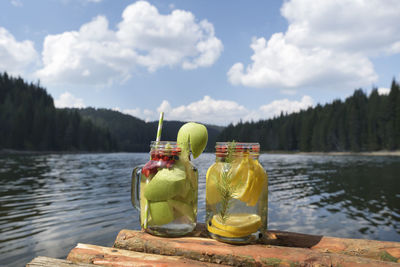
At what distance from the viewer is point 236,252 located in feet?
6.15

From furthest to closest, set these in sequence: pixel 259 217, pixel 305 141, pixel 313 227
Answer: pixel 305 141, pixel 313 227, pixel 259 217

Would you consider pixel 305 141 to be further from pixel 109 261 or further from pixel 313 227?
pixel 109 261

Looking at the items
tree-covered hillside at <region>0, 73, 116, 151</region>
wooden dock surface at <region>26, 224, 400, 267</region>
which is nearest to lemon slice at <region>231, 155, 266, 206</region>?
wooden dock surface at <region>26, 224, 400, 267</region>

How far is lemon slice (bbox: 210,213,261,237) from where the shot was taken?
2.00 metres

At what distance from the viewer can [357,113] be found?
104 metres

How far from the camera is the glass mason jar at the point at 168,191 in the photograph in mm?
2102

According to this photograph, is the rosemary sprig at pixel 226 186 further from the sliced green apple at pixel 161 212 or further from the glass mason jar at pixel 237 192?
the sliced green apple at pixel 161 212

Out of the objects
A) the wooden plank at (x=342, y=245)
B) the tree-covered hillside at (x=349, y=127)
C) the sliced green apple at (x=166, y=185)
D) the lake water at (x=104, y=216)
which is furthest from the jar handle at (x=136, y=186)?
the tree-covered hillside at (x=349, y=127)

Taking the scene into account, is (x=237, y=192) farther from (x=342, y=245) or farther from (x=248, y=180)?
(x=342, y=245)

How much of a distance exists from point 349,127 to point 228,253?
4551 inches

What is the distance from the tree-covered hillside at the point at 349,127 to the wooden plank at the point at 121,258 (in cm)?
8610

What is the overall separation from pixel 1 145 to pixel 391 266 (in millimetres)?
126805

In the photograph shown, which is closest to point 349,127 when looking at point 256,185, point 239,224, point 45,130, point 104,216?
point 104,216

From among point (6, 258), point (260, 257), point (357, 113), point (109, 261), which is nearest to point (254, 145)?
point (260, 257)
